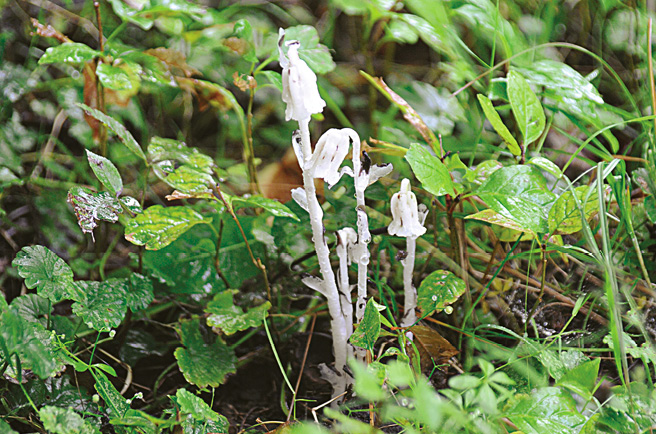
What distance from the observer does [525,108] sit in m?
0.92

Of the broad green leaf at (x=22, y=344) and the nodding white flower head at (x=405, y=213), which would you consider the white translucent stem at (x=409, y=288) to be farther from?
the broad green leaf at (x=22, y=344)

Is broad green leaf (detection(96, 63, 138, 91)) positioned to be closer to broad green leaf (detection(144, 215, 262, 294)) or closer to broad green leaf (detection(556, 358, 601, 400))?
broad green leaf (detection(144, 215, 262, 294))

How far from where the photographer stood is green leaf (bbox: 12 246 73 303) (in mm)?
790

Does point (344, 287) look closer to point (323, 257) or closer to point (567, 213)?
point (323, 257)

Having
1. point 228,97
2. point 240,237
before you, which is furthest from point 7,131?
point 240,237

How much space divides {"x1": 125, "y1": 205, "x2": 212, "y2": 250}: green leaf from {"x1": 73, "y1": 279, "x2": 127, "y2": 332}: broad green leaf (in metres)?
0.10

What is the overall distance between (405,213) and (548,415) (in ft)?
1.12

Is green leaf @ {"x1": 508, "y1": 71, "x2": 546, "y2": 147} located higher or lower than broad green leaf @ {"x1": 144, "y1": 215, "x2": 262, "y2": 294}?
higher

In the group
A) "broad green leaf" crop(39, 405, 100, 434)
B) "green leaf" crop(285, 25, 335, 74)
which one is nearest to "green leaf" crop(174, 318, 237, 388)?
"broad green leaf" crop(39, 405, 100, 434)

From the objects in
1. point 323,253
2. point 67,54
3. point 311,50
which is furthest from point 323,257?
point 67,54

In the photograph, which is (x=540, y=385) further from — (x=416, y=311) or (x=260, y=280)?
(x=260, y=280)

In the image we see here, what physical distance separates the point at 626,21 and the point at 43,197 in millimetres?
1751

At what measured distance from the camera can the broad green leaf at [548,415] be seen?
2.18 ft

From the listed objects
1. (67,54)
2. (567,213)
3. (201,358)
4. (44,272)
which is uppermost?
(67,54)
